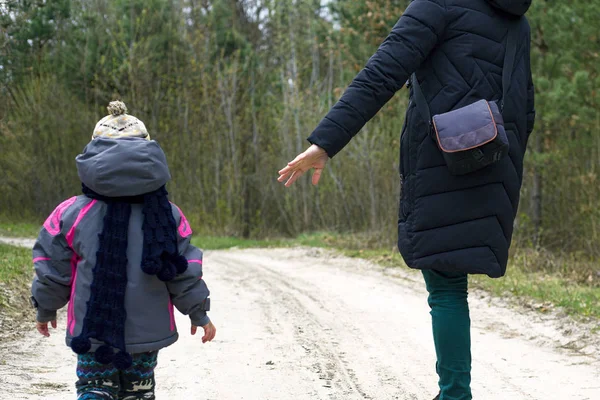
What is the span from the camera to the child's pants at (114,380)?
2666mm

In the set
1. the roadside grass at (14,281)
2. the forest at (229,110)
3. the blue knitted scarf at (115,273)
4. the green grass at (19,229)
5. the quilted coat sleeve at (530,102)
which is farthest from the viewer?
the green grass at (19,229)

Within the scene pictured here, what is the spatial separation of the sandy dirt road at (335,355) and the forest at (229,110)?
7322 mm

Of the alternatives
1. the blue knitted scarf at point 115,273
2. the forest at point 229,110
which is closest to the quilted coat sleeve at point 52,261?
the blue knitted scarf at point 115,273

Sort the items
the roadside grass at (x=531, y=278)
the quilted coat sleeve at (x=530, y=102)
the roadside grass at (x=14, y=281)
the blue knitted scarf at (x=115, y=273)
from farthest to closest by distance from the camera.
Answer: the roadside grass at (x=531, y=278)
the roadside grass at (x=14, y=281)
the quilted coat sleeve at (x=530, y=102)
the blue knitted scarf at (x=115, y=273)

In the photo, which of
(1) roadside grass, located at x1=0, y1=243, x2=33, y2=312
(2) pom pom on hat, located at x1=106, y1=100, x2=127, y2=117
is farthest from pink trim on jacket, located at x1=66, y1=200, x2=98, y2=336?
(1) roadside grass, located at x1=0, y1=243, x2=33, y2=312

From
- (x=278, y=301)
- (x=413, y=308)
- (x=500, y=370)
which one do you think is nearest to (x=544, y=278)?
(x=413, y=308)

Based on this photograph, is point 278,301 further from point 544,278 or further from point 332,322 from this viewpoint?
point 544,278

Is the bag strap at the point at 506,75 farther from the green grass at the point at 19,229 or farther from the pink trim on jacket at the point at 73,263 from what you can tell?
the green grass at the point at 19,229

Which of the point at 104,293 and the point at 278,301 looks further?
the point at 278,301

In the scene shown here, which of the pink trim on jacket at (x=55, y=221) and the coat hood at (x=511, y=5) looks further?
the coat hood at (x=511, y=5)

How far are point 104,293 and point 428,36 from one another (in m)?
1.44

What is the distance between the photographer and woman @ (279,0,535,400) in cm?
286

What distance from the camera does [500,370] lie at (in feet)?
15.3

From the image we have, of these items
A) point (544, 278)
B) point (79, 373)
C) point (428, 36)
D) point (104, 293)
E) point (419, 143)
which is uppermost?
point (428, 36)
